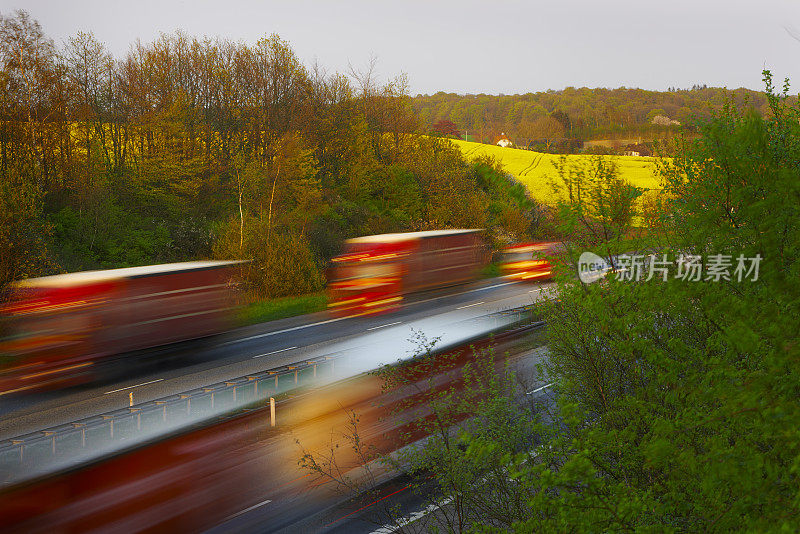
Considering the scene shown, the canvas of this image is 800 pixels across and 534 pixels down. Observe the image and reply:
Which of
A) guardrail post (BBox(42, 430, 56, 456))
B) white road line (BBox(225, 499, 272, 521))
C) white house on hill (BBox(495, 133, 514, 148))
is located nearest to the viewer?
white road line (BBox(225, 499, 272, 521))

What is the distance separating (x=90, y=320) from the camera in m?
15.2

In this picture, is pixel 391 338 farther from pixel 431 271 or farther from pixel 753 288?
pixel 753 288

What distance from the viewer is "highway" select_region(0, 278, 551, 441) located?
15016mm

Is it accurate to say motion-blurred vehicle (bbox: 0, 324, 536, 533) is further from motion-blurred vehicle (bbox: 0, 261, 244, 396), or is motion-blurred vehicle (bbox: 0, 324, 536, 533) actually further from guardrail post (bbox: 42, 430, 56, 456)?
A: motion-blurred vehicle (bbox: 0, 261, 244, 396)

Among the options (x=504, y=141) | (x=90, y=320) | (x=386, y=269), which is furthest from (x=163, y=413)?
(x=504, y=141)

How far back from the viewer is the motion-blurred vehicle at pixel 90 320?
14500mm

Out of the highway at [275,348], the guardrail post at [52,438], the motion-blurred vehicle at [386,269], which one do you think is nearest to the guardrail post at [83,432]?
the guardrail post at [52,438]

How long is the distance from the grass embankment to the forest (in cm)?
99

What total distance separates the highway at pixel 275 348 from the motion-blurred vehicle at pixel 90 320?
74 centimetres

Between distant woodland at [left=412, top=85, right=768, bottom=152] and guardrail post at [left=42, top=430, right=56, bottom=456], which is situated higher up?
distant woodland at [left=412, top=85, right=768, bottom=152]

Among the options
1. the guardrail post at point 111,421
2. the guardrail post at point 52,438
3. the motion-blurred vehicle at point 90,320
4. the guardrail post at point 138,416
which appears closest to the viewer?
the guardrail post at point 52,438

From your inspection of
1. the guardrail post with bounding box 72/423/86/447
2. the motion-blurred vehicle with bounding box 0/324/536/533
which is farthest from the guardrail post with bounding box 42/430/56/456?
the motion-blurred vehicle with bounding box 0/324/536/533

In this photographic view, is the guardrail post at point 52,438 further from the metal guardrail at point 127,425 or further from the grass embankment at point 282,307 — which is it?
the grass embankment at point 282,307

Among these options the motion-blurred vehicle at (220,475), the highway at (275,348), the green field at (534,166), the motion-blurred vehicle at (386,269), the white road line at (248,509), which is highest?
the green field at (534,166)
